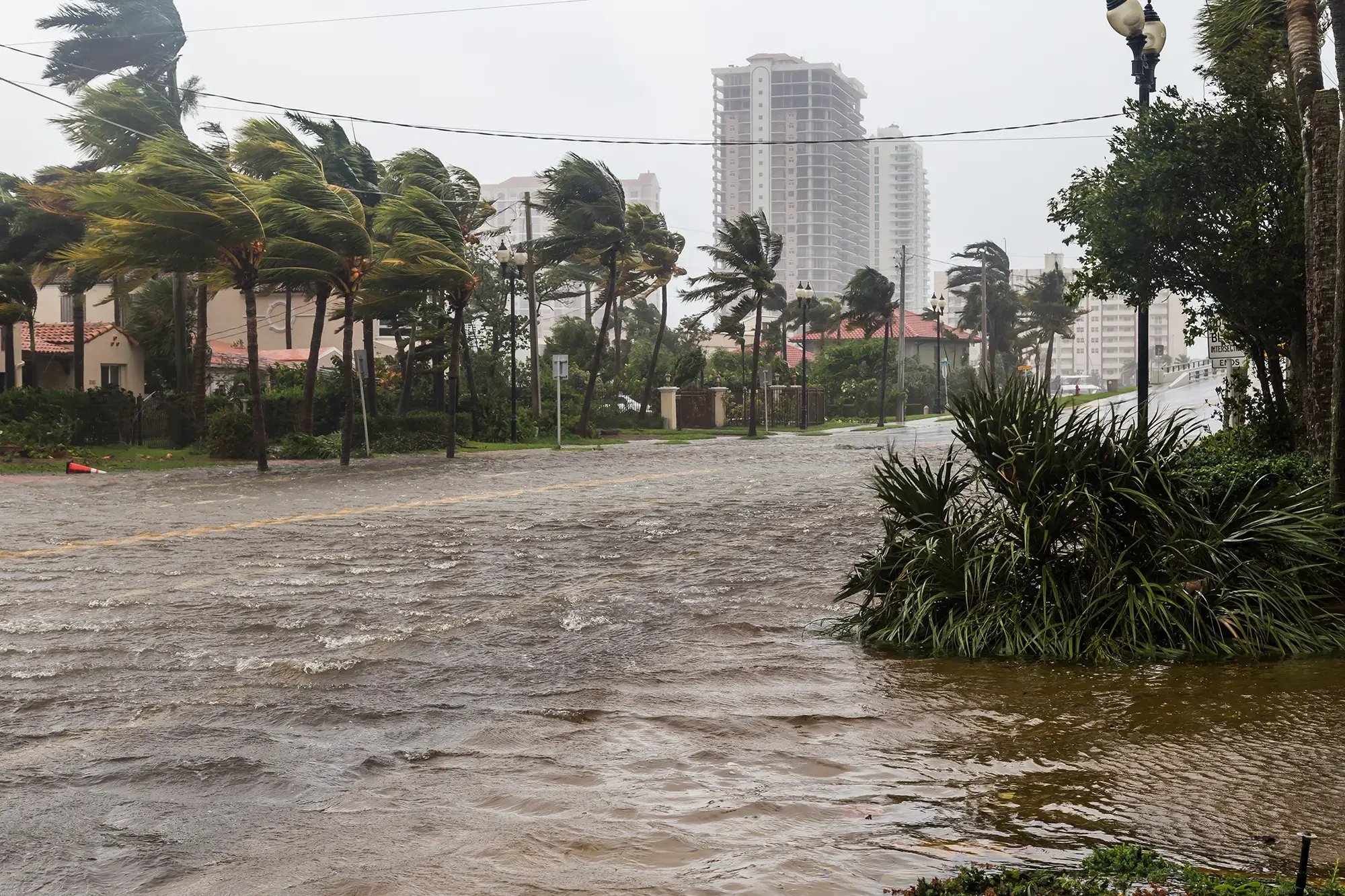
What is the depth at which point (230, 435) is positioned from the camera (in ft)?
105

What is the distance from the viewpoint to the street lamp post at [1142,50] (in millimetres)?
13867

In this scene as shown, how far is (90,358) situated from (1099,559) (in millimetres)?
44225

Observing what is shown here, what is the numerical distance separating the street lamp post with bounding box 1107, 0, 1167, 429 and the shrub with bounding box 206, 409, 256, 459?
2395 cm

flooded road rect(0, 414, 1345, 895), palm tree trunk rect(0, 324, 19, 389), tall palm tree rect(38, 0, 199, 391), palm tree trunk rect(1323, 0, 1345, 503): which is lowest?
flooded road rect(0, 414, 1345, 895)

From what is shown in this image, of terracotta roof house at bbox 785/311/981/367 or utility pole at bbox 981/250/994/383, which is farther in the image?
terracotta roof house at bbox 785/311/981/367

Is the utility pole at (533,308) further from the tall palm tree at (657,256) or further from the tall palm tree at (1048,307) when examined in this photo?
the tall palm tree at (1048,307)

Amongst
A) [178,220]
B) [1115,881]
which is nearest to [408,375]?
[178,220]

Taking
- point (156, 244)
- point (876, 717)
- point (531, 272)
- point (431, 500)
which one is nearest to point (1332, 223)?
point (876, 717)

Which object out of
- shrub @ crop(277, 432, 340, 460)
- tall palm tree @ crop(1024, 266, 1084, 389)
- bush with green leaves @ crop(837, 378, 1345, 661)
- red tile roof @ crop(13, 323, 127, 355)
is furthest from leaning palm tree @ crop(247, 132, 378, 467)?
tall palm tree @ crop(1024, 266, 1084, 389)

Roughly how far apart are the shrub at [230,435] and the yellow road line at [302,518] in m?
12.5

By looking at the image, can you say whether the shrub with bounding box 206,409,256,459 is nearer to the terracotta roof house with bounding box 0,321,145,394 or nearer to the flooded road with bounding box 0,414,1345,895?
the terracotta roof house with bounding box 0,321,145,394

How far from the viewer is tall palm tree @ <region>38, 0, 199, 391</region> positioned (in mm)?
40219

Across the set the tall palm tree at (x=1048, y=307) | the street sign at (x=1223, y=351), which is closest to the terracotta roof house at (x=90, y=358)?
the street sign at (x=1223, y=351)

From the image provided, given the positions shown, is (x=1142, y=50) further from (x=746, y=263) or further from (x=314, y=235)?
(x=746, y=263)
